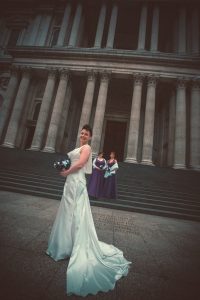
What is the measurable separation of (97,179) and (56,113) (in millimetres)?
11385

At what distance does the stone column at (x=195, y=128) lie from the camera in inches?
591

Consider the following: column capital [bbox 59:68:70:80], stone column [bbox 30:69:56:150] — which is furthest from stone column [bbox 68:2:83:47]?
stone column [bbox 30:69:56:150]

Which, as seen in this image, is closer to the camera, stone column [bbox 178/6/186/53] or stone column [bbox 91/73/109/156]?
stone column [bbox 91/73/109/156]

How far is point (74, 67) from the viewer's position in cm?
1802

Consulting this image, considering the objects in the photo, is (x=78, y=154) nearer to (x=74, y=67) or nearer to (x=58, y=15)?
(x=74, y=67)

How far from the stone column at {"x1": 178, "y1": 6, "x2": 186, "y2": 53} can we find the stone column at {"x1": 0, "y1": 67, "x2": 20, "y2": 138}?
17.4 metres

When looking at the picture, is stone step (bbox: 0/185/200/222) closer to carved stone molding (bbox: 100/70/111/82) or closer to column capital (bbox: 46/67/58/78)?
carved stone molding (bbox: 100/70/111/82)

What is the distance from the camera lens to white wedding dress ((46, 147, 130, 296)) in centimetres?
202

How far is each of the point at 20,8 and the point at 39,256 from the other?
31.5m

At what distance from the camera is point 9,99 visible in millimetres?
18453

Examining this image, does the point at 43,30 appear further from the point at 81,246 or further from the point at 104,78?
the point at 81,246

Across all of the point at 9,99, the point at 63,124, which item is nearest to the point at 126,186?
the point at 63,124

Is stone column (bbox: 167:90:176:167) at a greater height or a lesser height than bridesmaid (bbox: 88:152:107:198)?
greater

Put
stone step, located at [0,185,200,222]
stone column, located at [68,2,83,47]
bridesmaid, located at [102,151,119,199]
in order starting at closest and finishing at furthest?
stone step, located at [0,185,200,222], bridesmaid, located at [102,151,119,199], stone column, located at [68,2,83,47]
